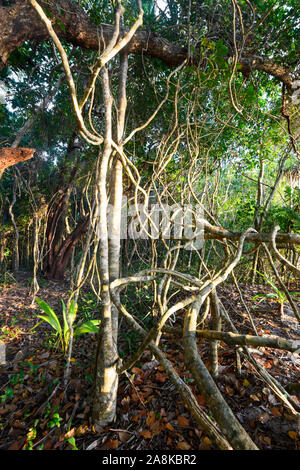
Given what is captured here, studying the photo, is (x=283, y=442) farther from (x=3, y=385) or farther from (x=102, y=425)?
(x=3, y=385)

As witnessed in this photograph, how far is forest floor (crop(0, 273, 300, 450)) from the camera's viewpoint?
51.2 inches

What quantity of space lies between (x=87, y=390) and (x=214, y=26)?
4.12 metres

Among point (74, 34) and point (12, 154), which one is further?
point (74, 34)

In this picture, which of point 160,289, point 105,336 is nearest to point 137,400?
point 105,336

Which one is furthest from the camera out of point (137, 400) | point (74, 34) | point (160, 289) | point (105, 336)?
point (74, 34)

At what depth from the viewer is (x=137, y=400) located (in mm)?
1634

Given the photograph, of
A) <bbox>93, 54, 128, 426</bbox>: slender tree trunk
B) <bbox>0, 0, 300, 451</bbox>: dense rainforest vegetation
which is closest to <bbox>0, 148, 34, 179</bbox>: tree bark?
<bbox>0, 0, 300, 451</bbox>: dense rainforest vegetation

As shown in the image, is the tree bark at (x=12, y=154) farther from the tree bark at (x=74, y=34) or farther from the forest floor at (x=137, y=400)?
the forest floor at (x=137, y=400)

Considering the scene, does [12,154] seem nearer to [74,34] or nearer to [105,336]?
[74,34]

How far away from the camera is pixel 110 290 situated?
4.10 feet

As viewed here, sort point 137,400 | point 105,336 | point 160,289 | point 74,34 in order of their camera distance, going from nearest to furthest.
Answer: point 105,336, point 160,289, point 137,400, point 74,34

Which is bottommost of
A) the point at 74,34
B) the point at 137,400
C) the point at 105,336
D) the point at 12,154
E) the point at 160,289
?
the point at 137,400

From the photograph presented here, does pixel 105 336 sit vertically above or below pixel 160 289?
below

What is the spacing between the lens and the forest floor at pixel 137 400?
1.30 metres
